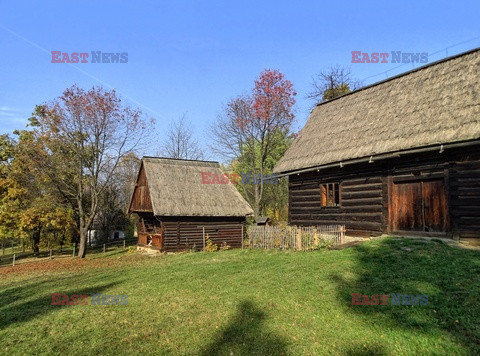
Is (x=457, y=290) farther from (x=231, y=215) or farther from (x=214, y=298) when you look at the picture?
(x=231, y=215)

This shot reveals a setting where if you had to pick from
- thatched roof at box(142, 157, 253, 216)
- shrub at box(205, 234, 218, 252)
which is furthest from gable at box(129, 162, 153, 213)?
shrub at box(205, 234, 218, 252)

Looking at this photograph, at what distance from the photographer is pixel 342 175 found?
1609cm

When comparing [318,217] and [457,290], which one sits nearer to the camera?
[457,290]

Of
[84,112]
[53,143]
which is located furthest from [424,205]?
[53,143]

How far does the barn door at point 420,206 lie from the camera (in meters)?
12.1

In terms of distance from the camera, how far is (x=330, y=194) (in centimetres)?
1723

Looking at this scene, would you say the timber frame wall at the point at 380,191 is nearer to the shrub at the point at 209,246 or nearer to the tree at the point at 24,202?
the shrub at the point at 209,246

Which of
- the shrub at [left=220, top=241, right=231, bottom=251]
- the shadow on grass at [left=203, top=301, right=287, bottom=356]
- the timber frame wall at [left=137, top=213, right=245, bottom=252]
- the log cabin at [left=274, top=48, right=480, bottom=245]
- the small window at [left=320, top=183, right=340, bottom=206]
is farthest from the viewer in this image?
the shrub at [left=220, top=241, right=231, bottom=251]

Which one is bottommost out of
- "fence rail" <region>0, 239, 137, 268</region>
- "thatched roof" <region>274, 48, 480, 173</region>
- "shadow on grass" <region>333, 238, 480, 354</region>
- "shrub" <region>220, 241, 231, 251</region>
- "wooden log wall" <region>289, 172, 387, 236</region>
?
"fence rail" <region>0, 239, 137, 268</region>

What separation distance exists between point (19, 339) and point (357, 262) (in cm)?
879

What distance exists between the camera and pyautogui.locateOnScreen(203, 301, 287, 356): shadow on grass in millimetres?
5652

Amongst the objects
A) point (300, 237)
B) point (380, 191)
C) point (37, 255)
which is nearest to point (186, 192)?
point (300, 237)

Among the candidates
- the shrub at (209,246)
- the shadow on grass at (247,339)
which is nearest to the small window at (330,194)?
the shrub at (209,246)

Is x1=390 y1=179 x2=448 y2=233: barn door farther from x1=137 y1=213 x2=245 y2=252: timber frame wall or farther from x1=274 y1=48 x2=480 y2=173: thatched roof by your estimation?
x1=137 y1=213 x2=245 y2=252: timber frame wall
